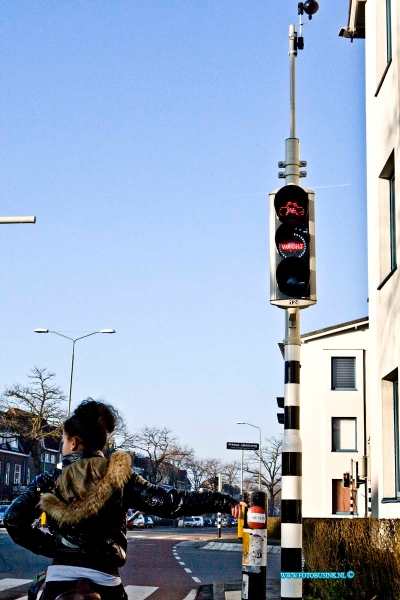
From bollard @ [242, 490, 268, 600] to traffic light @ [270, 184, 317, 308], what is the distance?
205 centimetres

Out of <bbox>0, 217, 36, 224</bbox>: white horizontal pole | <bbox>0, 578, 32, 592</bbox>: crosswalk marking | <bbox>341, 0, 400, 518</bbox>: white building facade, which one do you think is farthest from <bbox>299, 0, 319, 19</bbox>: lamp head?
<bbox>0, 578, 32, 592</bbox>: crosswalk marking

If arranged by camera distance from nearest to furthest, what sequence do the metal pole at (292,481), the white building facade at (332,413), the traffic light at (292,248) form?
1. the metal pole at (292,481)
2. the traffic light at (292,248)
3. the white building facade at (332,413)

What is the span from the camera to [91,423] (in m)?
3.81

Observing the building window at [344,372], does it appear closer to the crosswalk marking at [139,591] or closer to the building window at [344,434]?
the building window at [344,434]

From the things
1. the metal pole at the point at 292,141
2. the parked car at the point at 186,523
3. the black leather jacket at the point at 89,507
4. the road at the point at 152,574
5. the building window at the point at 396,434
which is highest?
the metal pole at the point at 292,141

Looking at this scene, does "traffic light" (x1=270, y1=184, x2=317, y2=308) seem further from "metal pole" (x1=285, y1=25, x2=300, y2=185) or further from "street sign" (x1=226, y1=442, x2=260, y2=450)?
"street sign" (x1=226, y1=442, x2=260, y2=450)

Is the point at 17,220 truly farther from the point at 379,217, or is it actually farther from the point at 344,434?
the point at 344,434

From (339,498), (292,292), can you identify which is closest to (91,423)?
(292,292)

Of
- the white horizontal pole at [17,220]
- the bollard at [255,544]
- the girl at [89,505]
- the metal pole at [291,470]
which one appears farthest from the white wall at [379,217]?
the girl at [89,505]

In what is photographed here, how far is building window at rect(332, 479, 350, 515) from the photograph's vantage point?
143 feet

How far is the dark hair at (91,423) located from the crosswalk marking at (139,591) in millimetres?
10038

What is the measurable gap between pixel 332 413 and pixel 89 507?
42.4m

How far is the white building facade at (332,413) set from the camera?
4372 cm

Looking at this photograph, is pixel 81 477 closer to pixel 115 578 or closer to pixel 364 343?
pixel 115 578
